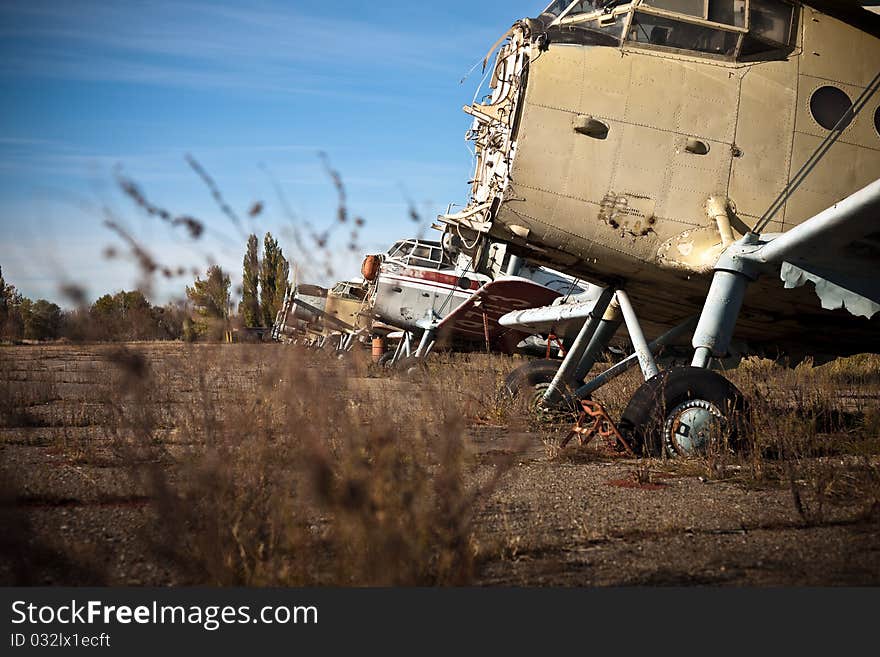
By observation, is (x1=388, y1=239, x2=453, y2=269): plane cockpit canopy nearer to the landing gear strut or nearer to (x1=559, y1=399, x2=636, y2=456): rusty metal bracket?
(x1=559, y1=399, x2=636, y2=456): rusty metal bracket

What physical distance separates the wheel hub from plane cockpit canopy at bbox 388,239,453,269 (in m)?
15.6

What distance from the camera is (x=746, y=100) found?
6.92 m

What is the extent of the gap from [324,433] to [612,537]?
5.31 ft

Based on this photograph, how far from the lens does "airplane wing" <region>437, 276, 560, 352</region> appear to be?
659 inches

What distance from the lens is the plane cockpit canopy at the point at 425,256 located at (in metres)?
21.5

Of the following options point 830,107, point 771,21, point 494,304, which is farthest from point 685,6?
point 494,304

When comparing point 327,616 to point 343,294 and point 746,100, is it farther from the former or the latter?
point 343,294

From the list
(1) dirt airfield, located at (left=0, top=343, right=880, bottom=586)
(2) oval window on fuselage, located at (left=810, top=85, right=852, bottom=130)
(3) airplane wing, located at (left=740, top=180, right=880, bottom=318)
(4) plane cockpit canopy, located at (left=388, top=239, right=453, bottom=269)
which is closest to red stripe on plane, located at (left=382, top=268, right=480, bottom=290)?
(4) plane cockpit canopy, located at (left=388, top=239, right=453, bottom=269)

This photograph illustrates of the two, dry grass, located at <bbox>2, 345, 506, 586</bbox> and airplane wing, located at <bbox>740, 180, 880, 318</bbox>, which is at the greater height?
airplane wing, located at <bbox>740, 180, 880, 318</bbox>

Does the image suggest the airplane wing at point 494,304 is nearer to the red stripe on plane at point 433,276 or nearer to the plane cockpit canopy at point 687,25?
the red stripe on plane at point 433,276

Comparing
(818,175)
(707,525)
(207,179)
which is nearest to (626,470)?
(707,525)

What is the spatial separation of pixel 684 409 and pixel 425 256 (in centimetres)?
1587

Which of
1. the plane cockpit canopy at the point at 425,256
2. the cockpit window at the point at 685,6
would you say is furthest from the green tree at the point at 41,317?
the plane cockpit canopy at the point at 425,256

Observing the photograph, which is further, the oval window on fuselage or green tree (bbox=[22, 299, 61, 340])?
the oval window on fuselage
